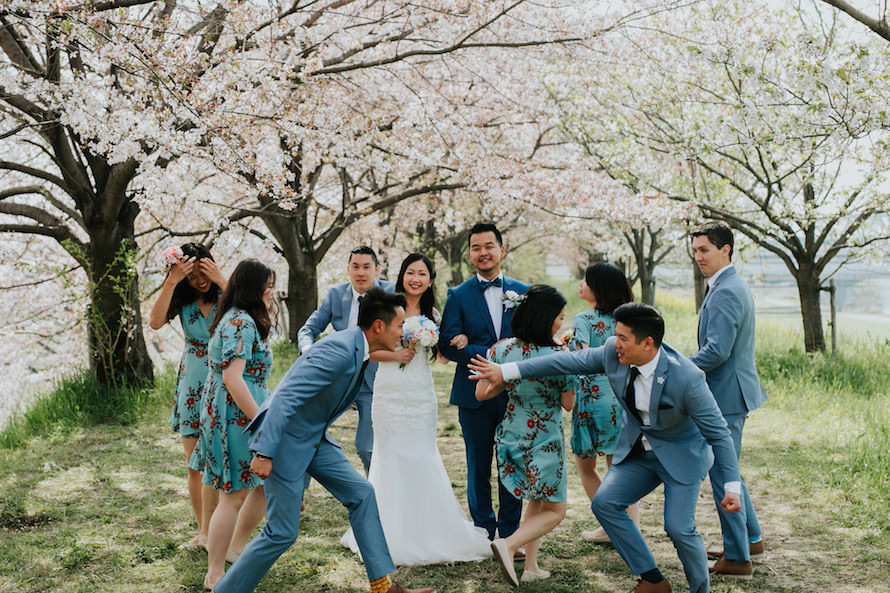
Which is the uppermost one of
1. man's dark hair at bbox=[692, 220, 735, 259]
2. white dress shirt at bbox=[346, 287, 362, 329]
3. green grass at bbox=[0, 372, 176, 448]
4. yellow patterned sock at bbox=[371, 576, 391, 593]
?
man's dark hair at bbox=[692, 220, 735, 259]

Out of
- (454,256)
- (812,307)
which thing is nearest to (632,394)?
(812,307)

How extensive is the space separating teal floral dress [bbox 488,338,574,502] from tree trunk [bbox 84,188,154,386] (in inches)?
242

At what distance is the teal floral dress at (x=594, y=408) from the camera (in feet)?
15.1

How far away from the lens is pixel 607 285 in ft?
15.3

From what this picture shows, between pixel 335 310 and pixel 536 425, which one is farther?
pixel 335 310

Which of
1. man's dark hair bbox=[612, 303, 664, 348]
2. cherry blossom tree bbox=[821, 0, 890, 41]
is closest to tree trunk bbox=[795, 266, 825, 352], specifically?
cherry blossom tree bbox=[821, 0, 890, 41]

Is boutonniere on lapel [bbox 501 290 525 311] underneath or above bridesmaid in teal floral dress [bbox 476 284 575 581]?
above

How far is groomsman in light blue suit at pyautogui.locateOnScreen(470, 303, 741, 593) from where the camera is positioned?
3617 mm

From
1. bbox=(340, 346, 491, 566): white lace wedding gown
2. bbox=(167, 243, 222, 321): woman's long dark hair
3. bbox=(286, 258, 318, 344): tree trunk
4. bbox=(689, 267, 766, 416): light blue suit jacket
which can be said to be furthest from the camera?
bbox=(286, 258, 318, 344): tree trunk

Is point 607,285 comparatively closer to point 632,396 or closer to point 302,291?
point 632,396

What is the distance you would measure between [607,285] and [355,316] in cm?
188

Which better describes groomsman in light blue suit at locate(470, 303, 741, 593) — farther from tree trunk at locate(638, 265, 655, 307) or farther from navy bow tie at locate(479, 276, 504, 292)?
tree trunk at locate(638, 265, 655, 307)

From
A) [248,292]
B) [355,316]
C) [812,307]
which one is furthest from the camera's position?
[812,307]

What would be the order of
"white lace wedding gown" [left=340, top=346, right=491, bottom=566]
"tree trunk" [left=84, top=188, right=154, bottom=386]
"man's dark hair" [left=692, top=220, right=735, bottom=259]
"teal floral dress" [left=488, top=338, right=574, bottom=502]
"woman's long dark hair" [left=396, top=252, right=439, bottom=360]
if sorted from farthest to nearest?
"tree trunk" [left=84, top=188, right=154, bottom=386]
"woman's long dark hair" [left=396, top=252, right=439, bottom=360]
"white lace wedding gown" [left=340, top=346, right=491, bottom=566]
"man's dark hair" [left=692, top=220, right=735, bottom=259]
"teal floral dress" [left=488, top=338, right=574, bottom=502]
